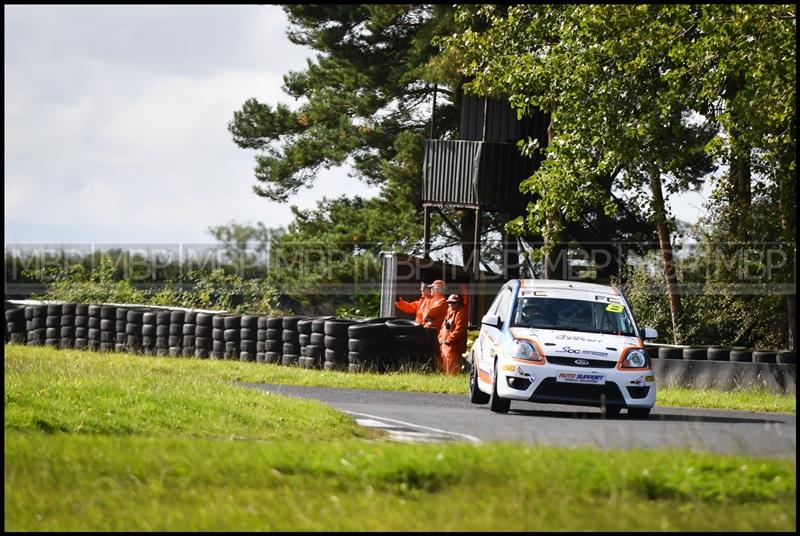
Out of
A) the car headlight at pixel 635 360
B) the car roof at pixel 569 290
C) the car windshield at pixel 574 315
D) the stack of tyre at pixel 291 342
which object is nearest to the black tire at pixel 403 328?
the stack of tyre at pixel 291 342

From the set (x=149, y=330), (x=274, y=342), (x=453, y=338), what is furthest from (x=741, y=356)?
(x=149, y=330)

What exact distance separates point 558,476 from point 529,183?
1888 cm

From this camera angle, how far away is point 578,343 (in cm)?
1666

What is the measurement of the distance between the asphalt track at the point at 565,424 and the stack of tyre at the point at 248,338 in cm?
705

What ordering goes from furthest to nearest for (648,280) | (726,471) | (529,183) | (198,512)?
(648,280) → (529,183) → (726,471) → (198,512)

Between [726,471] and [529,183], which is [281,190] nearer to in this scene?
[529,183]

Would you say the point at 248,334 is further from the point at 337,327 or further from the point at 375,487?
the point at 375,487

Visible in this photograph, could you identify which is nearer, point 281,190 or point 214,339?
point 214,339

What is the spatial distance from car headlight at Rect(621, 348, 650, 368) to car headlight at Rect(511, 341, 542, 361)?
108 centimetres

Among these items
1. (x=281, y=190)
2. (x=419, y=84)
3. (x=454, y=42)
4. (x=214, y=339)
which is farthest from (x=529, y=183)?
(x=281, y=190)

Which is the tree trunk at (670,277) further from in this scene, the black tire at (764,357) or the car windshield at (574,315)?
the car windshield at (574,315)

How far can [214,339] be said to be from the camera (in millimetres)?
28453

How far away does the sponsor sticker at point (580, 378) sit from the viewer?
16.4 m

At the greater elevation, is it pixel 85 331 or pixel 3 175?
pixel 3 175
